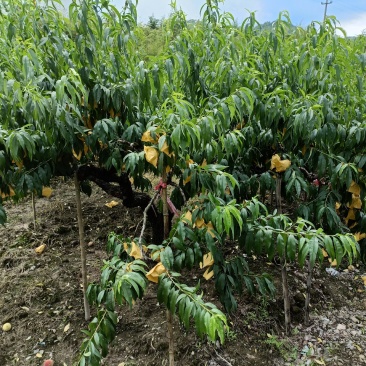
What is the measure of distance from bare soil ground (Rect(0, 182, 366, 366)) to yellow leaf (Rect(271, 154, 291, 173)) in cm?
92

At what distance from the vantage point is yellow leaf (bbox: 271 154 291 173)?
78.0 inches

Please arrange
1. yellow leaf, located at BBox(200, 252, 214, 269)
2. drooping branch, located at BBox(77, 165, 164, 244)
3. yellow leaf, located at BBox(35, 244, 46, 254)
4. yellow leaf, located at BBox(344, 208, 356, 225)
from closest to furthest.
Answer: yellow leaf, located at BBox(200, 252, 214, 269)
yellow leaf, located at BBox(344, 208, 356, 225)
drooping branch, located at BBox(77, 165, 164, 244)
yellow leaf, located at BBox(35, 244, 46, 254)

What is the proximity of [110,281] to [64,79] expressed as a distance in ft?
2.62

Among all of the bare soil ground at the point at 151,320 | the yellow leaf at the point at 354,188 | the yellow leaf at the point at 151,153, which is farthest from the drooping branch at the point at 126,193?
the yellow leaf at the point at 354,188

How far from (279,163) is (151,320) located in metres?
1.45

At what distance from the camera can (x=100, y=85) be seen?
175 centimetres

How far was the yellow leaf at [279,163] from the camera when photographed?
1981 millimetres

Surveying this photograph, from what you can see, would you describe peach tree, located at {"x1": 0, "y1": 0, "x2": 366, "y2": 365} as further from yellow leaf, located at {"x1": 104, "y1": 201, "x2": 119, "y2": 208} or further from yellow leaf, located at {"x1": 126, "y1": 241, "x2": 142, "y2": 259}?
yellow leaf, located at {"x1": 104, "y1": 201, "x2": 119, "y2": 208}

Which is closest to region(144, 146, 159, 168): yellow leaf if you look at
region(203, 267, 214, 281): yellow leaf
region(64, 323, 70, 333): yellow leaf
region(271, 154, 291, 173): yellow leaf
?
region(203, 267, 214, 281): yellow leaf

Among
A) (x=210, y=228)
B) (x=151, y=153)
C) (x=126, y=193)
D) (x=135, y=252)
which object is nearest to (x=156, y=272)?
(x=135, y=252)

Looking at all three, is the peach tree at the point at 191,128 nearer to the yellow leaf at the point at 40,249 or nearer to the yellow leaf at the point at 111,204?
the yellow leaf at the point at 40,249

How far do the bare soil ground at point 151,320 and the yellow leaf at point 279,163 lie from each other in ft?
3.03

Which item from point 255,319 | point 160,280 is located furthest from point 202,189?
point 255,319

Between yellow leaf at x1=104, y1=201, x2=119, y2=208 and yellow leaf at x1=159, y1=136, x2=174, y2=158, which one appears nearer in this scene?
yellow leaf at x1=159, y1=136, x2=174, y2=158
